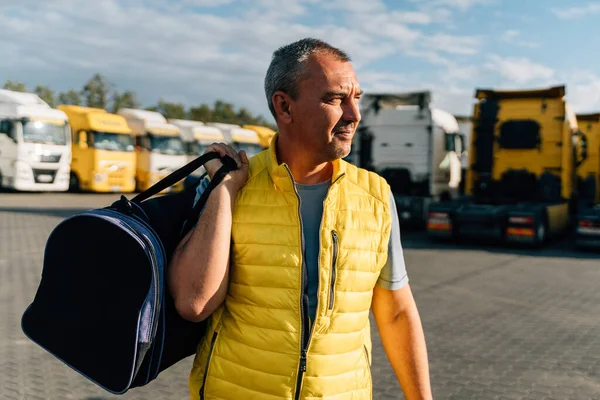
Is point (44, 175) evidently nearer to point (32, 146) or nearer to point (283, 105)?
point (32, 146)

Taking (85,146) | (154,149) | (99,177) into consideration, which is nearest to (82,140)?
(85,146)

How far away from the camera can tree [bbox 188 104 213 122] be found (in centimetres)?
6975

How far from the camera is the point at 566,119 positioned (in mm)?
14523

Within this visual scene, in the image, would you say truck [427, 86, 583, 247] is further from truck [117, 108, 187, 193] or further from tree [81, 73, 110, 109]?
tree [81, 73, 110, 109]

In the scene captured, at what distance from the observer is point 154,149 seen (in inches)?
1112

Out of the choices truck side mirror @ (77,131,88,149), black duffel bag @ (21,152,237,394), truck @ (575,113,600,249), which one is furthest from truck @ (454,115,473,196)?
black duffel bag @ (21,152,237,394)

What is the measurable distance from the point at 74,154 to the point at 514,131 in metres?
18.6

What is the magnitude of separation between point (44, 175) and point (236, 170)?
Answer: 24.9m

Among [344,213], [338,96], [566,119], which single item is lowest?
[344,213]

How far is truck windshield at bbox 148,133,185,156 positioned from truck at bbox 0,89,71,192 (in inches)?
154

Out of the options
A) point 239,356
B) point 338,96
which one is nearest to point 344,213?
point 338,96

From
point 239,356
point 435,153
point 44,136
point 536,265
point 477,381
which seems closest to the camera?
point 239,356

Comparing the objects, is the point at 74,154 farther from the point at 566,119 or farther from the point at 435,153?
the point at 566,119

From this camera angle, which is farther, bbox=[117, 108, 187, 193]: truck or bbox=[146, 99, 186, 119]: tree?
bbox=[146, 99, 186, 119]: tree
